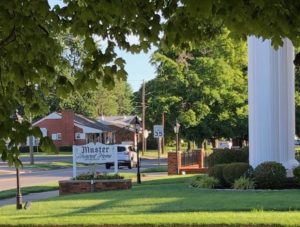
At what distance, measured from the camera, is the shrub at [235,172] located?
1867cm

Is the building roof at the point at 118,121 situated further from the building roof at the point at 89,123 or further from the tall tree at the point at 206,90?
the tall tree at the point at 206,90

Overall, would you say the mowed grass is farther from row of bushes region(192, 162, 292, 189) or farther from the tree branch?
the tree branch

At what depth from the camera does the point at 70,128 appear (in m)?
87.5

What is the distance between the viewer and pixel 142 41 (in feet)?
22.1

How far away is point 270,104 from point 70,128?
70.0 m

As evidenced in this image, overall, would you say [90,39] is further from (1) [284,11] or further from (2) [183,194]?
(2) [183,194]

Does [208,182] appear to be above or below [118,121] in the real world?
below

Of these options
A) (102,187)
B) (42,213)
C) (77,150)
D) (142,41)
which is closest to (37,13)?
(142,41)

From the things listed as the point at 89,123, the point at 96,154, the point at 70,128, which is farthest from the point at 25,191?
the point at 89,123

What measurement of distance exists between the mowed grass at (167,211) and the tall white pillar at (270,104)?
13.5 ft

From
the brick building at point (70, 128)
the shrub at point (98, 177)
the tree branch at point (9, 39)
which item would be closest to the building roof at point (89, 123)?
the brick building at point (70, 128)

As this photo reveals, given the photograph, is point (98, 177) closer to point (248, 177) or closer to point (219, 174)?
point (219, 174)

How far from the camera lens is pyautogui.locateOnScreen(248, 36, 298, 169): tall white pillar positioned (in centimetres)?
1923

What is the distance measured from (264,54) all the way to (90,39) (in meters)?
13.7
